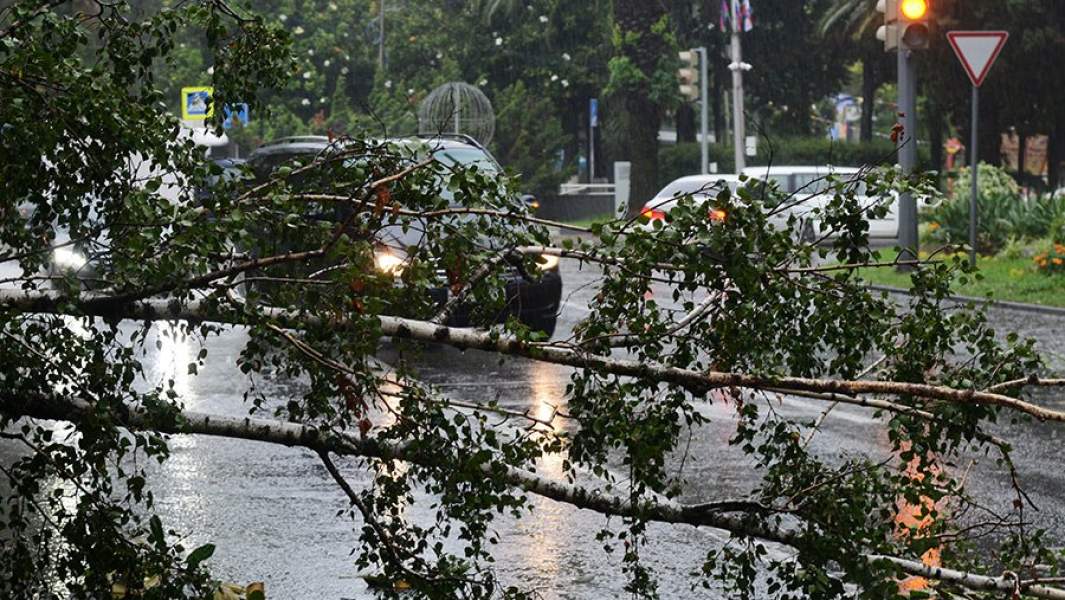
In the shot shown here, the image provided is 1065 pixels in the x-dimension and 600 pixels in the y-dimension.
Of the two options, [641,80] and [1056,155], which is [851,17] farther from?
[641,80]

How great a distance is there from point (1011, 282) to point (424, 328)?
17.7 m

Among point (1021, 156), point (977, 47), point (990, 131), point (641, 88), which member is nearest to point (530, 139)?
point (641, 88)

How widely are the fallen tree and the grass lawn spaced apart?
1376 cm

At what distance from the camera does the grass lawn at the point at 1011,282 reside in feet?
66.5

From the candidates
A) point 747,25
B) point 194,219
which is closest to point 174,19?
point 194,219

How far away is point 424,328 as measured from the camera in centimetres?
524

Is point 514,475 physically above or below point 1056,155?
below

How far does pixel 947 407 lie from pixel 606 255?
42.2 inches

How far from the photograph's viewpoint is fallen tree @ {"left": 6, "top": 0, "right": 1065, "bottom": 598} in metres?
5.01

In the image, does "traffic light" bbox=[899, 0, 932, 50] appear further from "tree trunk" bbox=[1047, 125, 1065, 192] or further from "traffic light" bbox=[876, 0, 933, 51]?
"tree trunk" bbox=[1047, 125, 1065, 192]

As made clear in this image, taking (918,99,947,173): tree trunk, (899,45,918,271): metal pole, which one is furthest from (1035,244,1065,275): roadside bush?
(918,99,947,173): tree trunk

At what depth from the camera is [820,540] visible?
5.05 metres

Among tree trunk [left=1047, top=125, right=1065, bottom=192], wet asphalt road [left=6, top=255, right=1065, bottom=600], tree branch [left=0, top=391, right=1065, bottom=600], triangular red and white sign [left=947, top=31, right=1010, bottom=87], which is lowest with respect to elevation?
wet asphalt road [left=6, top=255, right=1065, bottom=600]

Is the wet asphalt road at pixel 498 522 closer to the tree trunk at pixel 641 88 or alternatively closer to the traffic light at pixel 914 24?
the traffic light at pixel 914 24
